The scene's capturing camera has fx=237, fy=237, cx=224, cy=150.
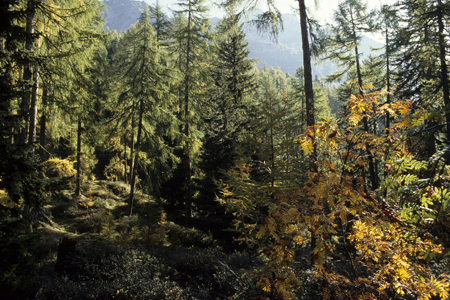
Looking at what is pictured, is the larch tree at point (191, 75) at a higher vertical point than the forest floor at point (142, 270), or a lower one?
higher

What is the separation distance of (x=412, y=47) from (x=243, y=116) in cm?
1077

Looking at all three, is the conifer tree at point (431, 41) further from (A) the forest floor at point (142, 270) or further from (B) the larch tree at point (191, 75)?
(B) the larch tree at point (191, 75)

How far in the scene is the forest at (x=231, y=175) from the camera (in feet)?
10.7

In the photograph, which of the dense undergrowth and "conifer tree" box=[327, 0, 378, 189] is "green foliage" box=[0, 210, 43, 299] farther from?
"conifer tree" box=[327, 0, 378, 189]

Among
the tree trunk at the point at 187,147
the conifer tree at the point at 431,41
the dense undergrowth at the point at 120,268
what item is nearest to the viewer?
the dense undergrowth at the point at 120,268

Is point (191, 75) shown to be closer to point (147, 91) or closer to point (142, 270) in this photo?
point (147, 91)

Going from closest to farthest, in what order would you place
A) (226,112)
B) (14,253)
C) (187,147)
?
(14,253) → (226,112) → (187,147)

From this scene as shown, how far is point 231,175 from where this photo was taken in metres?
6.31

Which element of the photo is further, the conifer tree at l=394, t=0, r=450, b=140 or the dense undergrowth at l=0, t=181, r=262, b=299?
the conifer tree at l=394, t=0, r=450, b=140

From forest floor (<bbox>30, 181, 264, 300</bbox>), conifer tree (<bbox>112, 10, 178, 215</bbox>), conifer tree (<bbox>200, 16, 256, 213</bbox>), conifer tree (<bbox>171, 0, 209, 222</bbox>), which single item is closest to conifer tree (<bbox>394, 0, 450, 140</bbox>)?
conifer tree (<bbox>200, 16, 256, 213</bbox>)

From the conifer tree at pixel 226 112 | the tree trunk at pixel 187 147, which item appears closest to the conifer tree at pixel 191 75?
the tree trunk at pixel 187 147

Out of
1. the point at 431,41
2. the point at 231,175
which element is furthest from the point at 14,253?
the point at 431,41

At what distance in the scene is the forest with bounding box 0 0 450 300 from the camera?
3.26 m

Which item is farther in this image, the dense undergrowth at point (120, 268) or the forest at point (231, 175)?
the dense undergrowth at point (120, 268)
